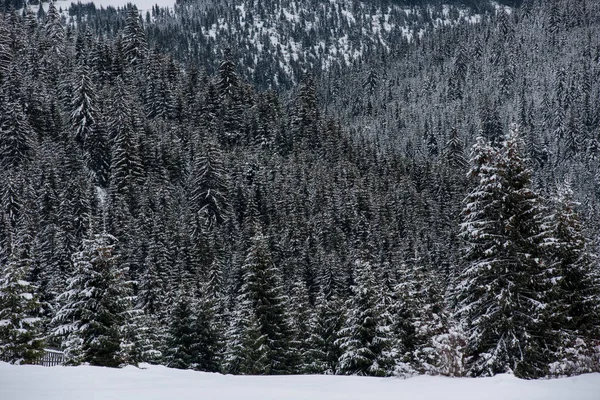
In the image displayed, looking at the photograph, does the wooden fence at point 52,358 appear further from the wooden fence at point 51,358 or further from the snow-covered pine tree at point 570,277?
the snow-covered pine tree at point 570,277

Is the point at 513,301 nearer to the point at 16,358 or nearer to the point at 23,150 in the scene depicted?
the point at 16,358

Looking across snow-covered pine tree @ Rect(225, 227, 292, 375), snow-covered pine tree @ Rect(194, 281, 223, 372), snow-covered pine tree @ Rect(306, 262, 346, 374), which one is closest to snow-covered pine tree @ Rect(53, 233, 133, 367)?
snow-covered pine tree @ Rect(225, 227, 292, 375)

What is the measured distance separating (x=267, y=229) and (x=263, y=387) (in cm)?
6445

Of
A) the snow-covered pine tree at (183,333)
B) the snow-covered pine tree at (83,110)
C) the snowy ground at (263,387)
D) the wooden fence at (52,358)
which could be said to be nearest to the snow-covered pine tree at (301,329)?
the snow-covered pine tree at (183,333)

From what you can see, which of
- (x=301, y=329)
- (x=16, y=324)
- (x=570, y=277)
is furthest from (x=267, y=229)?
(x=570, y=277)

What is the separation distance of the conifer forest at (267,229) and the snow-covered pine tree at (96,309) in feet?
0.37

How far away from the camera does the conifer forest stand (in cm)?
2086

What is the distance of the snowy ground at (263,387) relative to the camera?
9883 mm

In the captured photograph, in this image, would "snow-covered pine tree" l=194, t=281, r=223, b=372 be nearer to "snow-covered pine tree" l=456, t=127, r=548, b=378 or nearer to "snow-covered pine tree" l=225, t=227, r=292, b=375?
"snow-covered pine tree" l=225, t=227, r=292, b=375

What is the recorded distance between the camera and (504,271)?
20500 millimetres

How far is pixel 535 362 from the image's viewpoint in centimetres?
1922

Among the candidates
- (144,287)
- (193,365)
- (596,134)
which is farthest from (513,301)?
(596,134)

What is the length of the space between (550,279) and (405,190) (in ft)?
260

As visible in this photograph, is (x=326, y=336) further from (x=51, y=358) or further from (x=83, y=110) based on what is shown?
(x=83, y=110)
